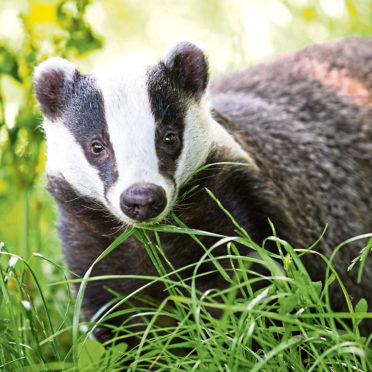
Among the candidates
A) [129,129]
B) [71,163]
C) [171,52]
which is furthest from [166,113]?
[71,163]

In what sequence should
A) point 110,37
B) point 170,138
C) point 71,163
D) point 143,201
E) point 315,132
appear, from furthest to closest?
1. point 110,37
2. point 315,132
3. point 71,163
4. point 170,138
5. point 143,201

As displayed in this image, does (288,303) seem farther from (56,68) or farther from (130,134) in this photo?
A: (56,68)

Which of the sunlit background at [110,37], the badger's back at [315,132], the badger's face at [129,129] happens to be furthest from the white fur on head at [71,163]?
the badger's back at [315,132]

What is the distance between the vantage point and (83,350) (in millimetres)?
2355

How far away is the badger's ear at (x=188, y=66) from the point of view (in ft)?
9.75

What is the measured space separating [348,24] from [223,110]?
2.79m

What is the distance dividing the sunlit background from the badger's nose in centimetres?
106

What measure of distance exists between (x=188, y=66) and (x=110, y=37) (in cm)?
370

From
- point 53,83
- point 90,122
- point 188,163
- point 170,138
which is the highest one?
point 53,83

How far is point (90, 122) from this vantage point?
280 centimetres

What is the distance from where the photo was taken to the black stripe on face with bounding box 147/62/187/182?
2.71 meters

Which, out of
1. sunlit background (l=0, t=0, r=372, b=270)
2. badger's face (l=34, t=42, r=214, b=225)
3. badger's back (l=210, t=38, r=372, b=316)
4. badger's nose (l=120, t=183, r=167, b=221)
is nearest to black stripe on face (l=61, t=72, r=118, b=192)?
badger's face (l=34, t=42, r=214, b=225)

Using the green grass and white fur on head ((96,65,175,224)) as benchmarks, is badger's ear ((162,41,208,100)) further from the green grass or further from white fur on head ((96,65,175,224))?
the green grass

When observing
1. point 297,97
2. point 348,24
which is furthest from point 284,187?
point 348,24
